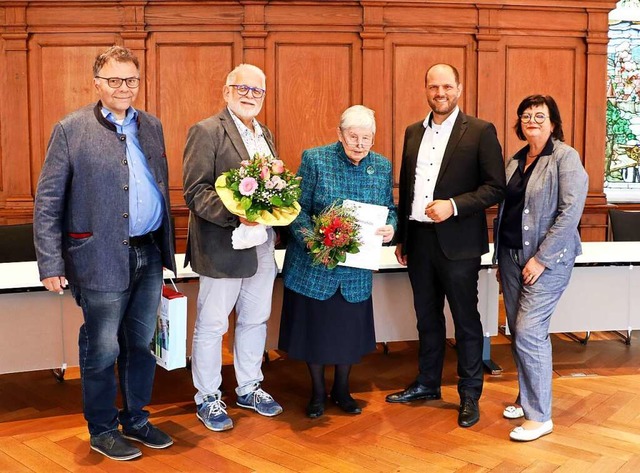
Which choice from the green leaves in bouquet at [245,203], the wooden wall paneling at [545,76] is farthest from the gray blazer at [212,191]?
the wooden wall paneling at [545,76]

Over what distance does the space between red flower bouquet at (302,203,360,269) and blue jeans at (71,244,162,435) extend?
72 centimetres

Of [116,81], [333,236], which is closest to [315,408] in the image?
[333,236]

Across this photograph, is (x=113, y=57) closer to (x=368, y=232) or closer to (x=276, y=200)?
(x=276, y=200)

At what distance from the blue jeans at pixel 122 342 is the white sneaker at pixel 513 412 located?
1.78m

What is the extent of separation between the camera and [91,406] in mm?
3207

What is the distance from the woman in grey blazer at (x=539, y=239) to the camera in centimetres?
335

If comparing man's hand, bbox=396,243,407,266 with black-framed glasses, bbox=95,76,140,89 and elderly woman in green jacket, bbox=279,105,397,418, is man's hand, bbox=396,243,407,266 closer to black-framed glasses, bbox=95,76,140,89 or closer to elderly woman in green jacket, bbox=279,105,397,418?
elderly woman in green jacket, bbox=279,105,397,418

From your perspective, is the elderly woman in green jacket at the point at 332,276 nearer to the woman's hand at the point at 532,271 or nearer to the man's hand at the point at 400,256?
the man's hand at the point at 400,256

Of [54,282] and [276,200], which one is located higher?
[276,200]

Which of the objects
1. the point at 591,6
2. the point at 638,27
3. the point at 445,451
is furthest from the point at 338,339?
the point at 638,27

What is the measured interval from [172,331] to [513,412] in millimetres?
1759

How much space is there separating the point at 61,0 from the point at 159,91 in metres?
1.03

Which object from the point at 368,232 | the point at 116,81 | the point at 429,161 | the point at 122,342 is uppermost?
the point at 116,81

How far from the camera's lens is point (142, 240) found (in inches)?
125
